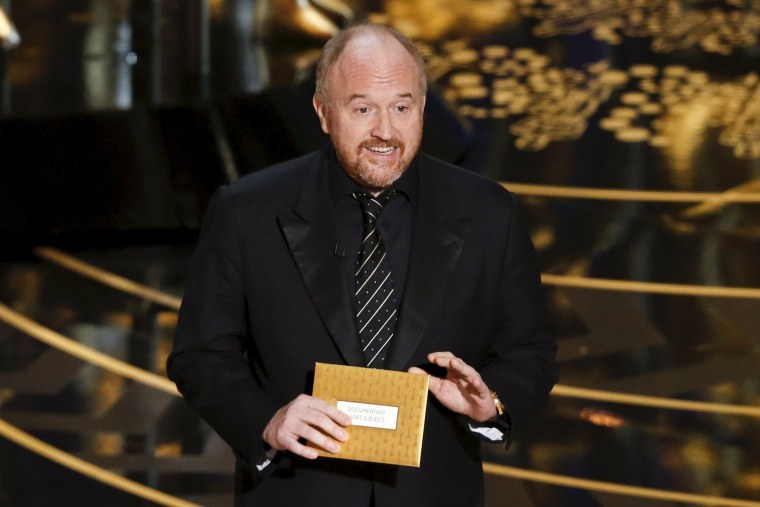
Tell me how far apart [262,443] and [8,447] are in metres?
2.09

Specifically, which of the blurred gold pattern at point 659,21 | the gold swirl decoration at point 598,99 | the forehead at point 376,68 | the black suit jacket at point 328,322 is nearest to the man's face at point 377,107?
the forehead at point 376,68

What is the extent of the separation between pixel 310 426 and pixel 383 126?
41 centimetres

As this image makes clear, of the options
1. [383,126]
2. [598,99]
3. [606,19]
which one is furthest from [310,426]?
[606,19]

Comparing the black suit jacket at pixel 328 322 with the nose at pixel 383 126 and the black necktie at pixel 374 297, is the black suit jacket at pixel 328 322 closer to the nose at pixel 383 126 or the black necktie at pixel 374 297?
the black necktie at pixel 374 297

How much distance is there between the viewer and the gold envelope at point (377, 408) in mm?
1771

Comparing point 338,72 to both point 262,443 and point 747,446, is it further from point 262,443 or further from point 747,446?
point 747,446

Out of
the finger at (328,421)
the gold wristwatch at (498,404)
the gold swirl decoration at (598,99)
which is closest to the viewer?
the finger at (328,421)

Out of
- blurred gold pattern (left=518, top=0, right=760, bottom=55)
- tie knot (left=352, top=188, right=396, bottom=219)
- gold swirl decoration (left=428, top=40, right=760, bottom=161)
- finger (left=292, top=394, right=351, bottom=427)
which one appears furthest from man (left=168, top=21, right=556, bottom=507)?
blurred gold pattern (left=518, top=0, right=760, bottom=55)

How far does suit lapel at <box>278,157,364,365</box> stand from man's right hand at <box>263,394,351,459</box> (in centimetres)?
14

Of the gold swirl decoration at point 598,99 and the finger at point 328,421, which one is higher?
the finger at point 328,421

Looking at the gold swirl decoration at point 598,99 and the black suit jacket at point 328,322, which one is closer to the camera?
the black suit jacket at point 328,322

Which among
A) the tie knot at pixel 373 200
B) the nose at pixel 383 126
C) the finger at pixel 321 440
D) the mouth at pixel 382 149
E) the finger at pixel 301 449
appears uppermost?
the nose at pixel 383 126

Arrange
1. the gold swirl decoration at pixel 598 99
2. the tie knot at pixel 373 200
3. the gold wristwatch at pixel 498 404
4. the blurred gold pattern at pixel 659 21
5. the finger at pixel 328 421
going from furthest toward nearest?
the blurred gold pattern at pixel 659 21 → the gold swirl decoration at pixel 598 99 → the tie knot at pixel 373 200 → the gold wristwatch at pixel 498 404 → the finger at pixel 328 421

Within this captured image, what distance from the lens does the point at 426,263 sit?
193cm
